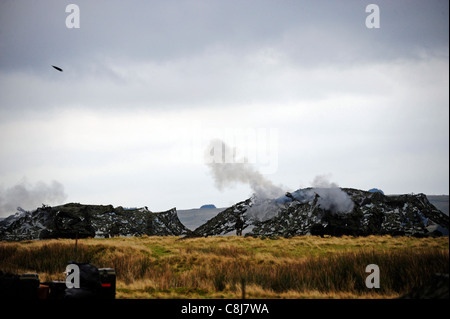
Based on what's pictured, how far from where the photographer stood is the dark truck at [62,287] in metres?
8.27

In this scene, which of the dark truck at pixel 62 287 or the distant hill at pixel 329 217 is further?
the distant hill at pixel 329 217

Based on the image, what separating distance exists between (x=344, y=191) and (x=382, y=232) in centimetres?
930

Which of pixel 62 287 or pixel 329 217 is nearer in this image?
pixel 62 287

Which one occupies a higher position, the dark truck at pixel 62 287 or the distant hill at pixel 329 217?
the dark truck at pixel 62 287

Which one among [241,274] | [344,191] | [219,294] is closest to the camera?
[219,294]

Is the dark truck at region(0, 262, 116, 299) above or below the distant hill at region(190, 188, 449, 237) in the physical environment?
above

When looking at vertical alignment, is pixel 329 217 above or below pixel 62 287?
below

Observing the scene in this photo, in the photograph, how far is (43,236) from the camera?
51125 mm

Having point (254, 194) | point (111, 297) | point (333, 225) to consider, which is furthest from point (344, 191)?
point (111, 297)

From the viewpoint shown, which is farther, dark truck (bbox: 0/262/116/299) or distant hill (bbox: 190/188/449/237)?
distant hill (bbox: 190/188/449/237)

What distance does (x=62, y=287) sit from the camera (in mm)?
9328

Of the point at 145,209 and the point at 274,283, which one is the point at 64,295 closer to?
the point at 274,283

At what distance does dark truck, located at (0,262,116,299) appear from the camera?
8273mm
